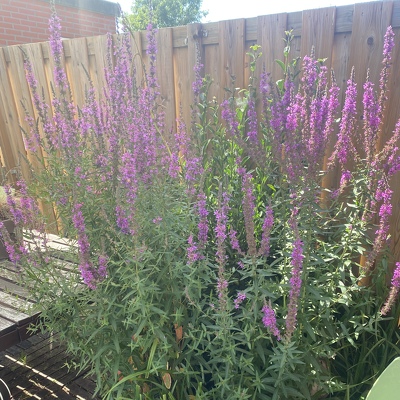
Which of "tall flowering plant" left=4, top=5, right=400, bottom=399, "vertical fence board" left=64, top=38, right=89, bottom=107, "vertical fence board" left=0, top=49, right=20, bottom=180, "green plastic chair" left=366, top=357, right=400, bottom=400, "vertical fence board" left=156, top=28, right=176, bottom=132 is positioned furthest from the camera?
"vertical fence board" left=0, top=49, right=20, bottom=180

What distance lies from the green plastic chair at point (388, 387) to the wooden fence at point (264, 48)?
6.78ft

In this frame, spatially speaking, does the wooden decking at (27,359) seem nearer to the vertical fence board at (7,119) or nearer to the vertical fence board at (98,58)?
the vertical fence board at (98,58)

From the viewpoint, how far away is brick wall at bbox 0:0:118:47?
7.96 m

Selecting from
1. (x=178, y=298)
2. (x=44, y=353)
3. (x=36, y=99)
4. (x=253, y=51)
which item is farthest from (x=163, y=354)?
(x=253, y=51)

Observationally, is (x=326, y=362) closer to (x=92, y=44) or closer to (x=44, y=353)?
(x=44, y=353)

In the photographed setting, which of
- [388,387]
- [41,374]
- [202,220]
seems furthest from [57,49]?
[41,374]

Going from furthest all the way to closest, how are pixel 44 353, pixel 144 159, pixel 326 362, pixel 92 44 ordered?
pixel 92 44 < pixel 44 353 < pixel 326 362 < pixel 144 159

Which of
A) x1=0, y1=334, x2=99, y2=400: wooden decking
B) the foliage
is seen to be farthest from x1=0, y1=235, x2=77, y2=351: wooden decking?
the foliage

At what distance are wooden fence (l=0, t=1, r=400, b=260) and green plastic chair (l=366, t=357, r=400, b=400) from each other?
207 centimetres

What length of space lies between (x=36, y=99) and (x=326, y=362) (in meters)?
2.45

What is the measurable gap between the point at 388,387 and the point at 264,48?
106 inches

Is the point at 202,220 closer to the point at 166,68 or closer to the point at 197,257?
the point at 197,257

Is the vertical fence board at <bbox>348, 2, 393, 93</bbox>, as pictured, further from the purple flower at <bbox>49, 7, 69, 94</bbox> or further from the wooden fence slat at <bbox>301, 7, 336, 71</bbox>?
the purple flower at <bbox>49, 7, 69, 94</bbox>

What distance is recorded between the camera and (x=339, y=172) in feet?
8.39
